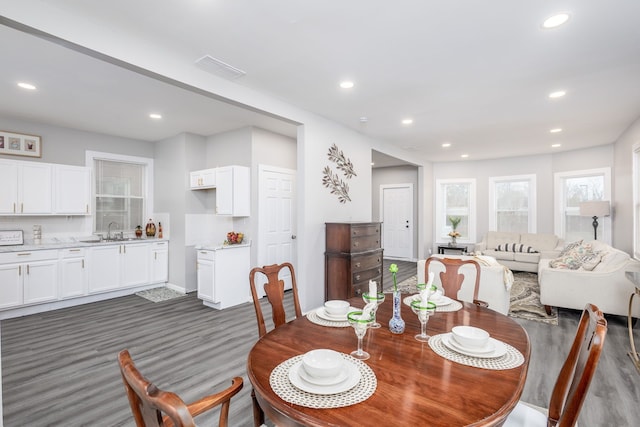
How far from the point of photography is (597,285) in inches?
150

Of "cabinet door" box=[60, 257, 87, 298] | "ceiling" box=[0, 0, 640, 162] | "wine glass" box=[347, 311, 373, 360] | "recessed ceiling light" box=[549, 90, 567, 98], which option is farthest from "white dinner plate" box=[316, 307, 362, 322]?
"cabinet door" box=[60, 257, 87, 298]

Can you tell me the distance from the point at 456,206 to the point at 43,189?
8499 mm

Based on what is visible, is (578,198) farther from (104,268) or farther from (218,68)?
(104,268)

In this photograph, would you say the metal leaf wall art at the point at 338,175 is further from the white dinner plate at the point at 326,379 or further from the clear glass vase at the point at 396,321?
the white dinner plate at the point at 326,379

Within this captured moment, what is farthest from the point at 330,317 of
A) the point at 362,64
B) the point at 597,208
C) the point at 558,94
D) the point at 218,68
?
the point at 597,208

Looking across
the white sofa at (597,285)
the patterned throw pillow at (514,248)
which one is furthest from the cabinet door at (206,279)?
the patterned throw pillow at (514,248)

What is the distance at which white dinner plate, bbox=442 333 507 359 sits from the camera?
1.30 m

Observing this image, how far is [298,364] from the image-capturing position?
124 centimetres

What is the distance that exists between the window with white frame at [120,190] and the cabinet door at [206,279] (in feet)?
7.38

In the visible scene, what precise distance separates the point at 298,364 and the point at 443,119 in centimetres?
422

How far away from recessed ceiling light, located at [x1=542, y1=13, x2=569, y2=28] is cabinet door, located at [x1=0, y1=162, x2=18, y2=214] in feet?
20.7

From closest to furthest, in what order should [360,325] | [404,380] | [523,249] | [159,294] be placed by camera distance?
1. [404,380]
2. [360,325]
3. [159,294]
4. [523,249]

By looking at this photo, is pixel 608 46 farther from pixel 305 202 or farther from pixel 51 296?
pixel 51 296

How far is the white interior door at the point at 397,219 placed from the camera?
28.4 feet
